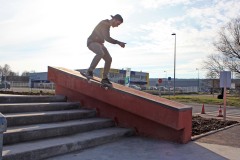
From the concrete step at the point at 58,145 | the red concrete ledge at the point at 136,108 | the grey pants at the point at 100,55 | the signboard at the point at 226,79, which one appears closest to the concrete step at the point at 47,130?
the concrete step at the point at 58,145

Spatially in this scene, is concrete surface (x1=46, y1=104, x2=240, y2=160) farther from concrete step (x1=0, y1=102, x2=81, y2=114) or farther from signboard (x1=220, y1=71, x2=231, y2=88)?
signboard (x1=220, y1=71, x2=231, y2=88)

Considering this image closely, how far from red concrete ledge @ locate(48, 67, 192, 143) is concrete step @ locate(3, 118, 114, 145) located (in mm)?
555

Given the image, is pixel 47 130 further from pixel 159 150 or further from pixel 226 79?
pixel 226 79

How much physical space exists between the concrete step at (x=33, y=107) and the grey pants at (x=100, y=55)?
1.09m

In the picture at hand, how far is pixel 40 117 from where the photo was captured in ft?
19.9

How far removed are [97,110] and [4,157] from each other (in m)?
3.65

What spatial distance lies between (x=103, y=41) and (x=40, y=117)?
2594 millimetres

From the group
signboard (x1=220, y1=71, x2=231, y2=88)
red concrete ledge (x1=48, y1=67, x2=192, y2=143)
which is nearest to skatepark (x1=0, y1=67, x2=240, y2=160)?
red concrete ledge (x1=48, y1=67, x2=192, y2=143)

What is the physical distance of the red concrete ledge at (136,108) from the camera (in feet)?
21.2

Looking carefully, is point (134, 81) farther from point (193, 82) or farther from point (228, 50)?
point (193, 82)

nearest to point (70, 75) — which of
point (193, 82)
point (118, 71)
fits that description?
point (118, 71)

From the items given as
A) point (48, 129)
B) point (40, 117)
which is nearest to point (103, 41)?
point (40, 117)

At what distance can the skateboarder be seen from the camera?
295 inches

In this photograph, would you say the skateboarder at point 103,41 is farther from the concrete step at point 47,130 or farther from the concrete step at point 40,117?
the concrete step at point 47,130
